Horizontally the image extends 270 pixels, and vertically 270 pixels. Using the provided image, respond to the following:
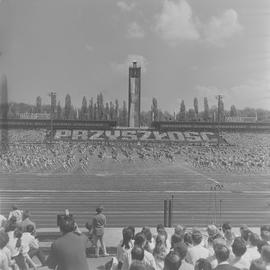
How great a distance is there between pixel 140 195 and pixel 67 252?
18.2m

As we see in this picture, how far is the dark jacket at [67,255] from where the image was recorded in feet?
14.2

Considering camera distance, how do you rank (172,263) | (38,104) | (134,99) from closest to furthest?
(172,263) → (38,104) → (134,99)

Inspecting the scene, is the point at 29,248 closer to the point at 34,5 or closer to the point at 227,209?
the point at 227,209

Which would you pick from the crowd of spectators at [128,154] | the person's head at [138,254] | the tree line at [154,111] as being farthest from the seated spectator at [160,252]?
the tree line at [154,111]

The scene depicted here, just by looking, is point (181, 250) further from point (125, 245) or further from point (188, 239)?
point (125, 245)

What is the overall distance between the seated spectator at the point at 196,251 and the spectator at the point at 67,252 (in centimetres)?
129

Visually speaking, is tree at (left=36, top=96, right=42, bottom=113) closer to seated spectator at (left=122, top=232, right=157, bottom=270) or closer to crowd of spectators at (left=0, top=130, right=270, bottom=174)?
crowd of spectators at (left=0, top=130, right=270, bottom=174)

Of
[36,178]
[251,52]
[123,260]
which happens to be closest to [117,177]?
[36,178]

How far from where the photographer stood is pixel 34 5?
964 inches

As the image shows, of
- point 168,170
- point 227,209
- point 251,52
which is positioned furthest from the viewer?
point 168,170

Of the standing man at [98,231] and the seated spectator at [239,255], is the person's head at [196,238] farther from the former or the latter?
the standing man at [98,231]

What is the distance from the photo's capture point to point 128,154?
39281 millimetres

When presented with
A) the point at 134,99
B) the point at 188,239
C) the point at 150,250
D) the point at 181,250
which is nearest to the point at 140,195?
the point at 150,250

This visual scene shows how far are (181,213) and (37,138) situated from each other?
97.3ft
